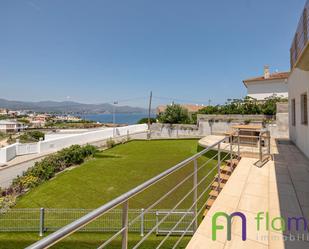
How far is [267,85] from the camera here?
24.3 m

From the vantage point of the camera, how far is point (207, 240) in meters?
2.27

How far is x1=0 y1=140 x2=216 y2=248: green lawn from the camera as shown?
5.39 metres

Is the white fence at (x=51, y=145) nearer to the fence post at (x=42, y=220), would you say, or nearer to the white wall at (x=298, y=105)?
the fence post at (x=42, y=220)

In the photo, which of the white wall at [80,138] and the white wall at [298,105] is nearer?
the white wall at [298,105]

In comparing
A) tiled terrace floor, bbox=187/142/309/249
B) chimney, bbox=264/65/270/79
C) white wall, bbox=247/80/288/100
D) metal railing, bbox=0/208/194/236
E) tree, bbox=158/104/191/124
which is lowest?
metal railing, bbox=0/208/194/236

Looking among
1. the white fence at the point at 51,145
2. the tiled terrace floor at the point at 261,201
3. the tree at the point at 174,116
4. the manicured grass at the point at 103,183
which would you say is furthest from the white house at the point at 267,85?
the tiled terrace floor at the point at 261,201

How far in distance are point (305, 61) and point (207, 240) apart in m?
4.20

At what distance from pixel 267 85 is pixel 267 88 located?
38 centimetres

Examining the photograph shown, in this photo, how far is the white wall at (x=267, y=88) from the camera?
23094 millimetres

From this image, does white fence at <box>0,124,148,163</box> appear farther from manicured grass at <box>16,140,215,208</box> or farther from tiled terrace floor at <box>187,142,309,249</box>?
tiled terrace floor at <box>187,142,309,249</box>

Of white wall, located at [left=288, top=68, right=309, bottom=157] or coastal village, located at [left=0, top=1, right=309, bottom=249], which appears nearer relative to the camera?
coastal village, located at [left=0, top=1, right=309, bottom=249]

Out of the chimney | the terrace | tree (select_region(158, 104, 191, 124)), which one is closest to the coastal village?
the terrace

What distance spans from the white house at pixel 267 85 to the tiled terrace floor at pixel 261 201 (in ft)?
70.6

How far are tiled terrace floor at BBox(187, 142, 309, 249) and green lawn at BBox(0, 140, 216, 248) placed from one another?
246 cm
